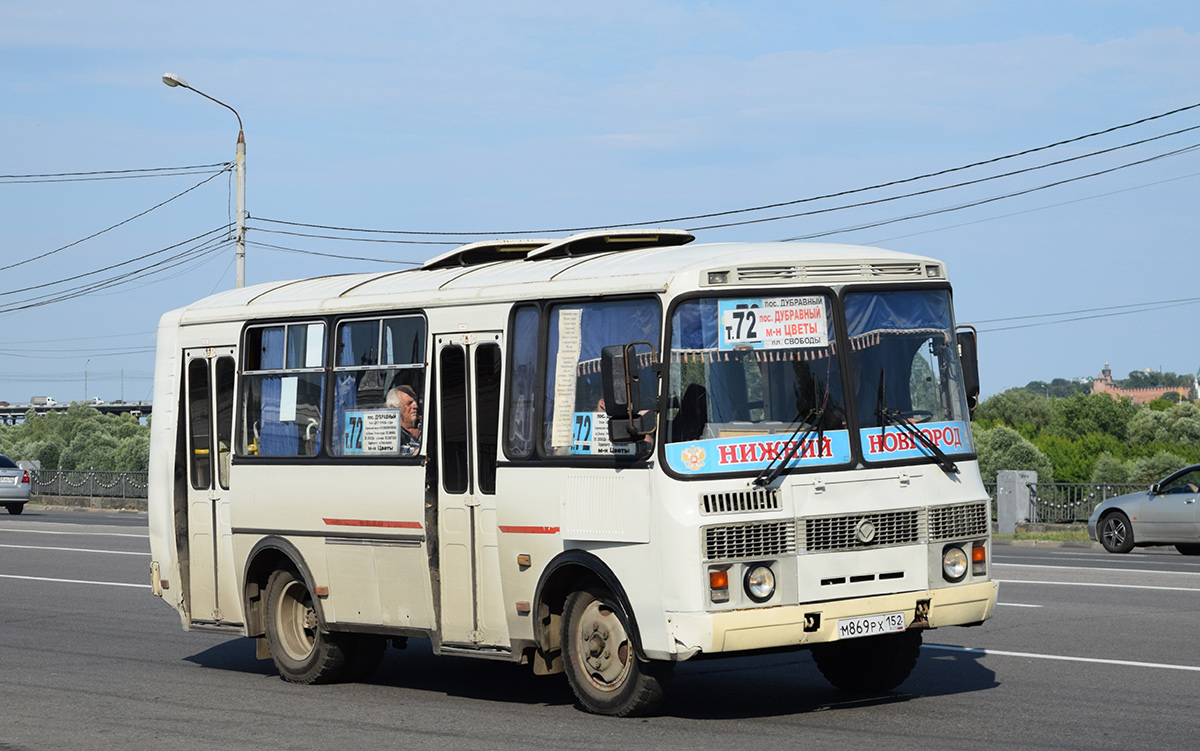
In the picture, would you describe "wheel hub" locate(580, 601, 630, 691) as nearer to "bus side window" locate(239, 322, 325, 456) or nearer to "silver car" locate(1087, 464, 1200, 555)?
"bus side window" locate(239, 322, 325, 456)

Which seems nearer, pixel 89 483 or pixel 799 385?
pixel 799 385

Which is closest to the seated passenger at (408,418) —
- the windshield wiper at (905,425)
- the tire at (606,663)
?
the tire at (606,663)

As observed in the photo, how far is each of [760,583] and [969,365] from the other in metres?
2.19

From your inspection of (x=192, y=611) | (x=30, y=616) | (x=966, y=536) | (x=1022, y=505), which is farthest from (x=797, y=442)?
(x=1022, y=505)

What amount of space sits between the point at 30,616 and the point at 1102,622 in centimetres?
1077

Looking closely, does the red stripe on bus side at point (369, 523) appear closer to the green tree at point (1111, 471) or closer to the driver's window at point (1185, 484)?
the driver's window at point (1185, 484)

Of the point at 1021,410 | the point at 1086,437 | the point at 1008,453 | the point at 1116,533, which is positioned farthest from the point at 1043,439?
the point at 1116,533

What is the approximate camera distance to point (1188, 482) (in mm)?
24969

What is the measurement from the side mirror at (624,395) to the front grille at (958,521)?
73.5 inches

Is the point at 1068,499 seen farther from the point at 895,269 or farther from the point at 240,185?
the point at 895,269

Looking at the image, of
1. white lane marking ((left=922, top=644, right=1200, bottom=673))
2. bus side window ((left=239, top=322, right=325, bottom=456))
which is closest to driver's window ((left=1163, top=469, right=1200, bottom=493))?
white lane marking ((left=922, top=644, right=1200, bottom=673))

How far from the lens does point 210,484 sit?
1256cm

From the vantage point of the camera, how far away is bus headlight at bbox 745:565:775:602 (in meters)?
8.91

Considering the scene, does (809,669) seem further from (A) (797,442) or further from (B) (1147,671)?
(A) (797,442)
